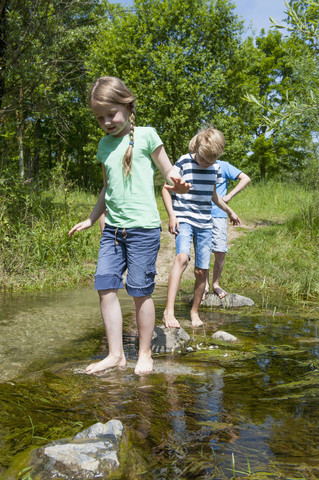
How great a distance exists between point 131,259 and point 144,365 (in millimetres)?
698

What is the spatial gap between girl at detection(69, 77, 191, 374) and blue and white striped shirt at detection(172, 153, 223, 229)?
1211mm

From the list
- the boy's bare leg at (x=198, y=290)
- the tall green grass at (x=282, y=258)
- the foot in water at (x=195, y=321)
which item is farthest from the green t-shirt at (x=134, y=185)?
the tall green grass at (x=282, y=258)

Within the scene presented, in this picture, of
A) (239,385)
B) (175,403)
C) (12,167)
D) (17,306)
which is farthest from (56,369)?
(12,167)

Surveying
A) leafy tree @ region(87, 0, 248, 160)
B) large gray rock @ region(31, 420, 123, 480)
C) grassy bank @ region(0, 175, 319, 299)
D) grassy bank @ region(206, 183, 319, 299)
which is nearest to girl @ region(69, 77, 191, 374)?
large gray rock @ region(31, 420, 123, 480)

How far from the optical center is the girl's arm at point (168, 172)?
3.07 metres

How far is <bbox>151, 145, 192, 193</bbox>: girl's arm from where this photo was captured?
10.1 feet

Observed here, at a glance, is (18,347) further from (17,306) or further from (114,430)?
(114,430)

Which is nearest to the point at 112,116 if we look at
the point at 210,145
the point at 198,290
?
the point at 210,145

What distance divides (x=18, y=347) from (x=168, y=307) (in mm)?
1306

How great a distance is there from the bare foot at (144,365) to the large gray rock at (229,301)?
2.59m

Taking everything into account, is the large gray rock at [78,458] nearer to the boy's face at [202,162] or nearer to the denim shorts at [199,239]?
the denim shorts at [199,239]

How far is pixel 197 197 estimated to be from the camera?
169 inches

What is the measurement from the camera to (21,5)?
7129 millimetres

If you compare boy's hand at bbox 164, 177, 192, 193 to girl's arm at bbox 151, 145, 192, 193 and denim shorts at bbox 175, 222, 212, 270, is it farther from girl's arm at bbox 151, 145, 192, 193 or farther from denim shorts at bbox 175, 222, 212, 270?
denim shorts at bbox 175, 222, 212, 270
